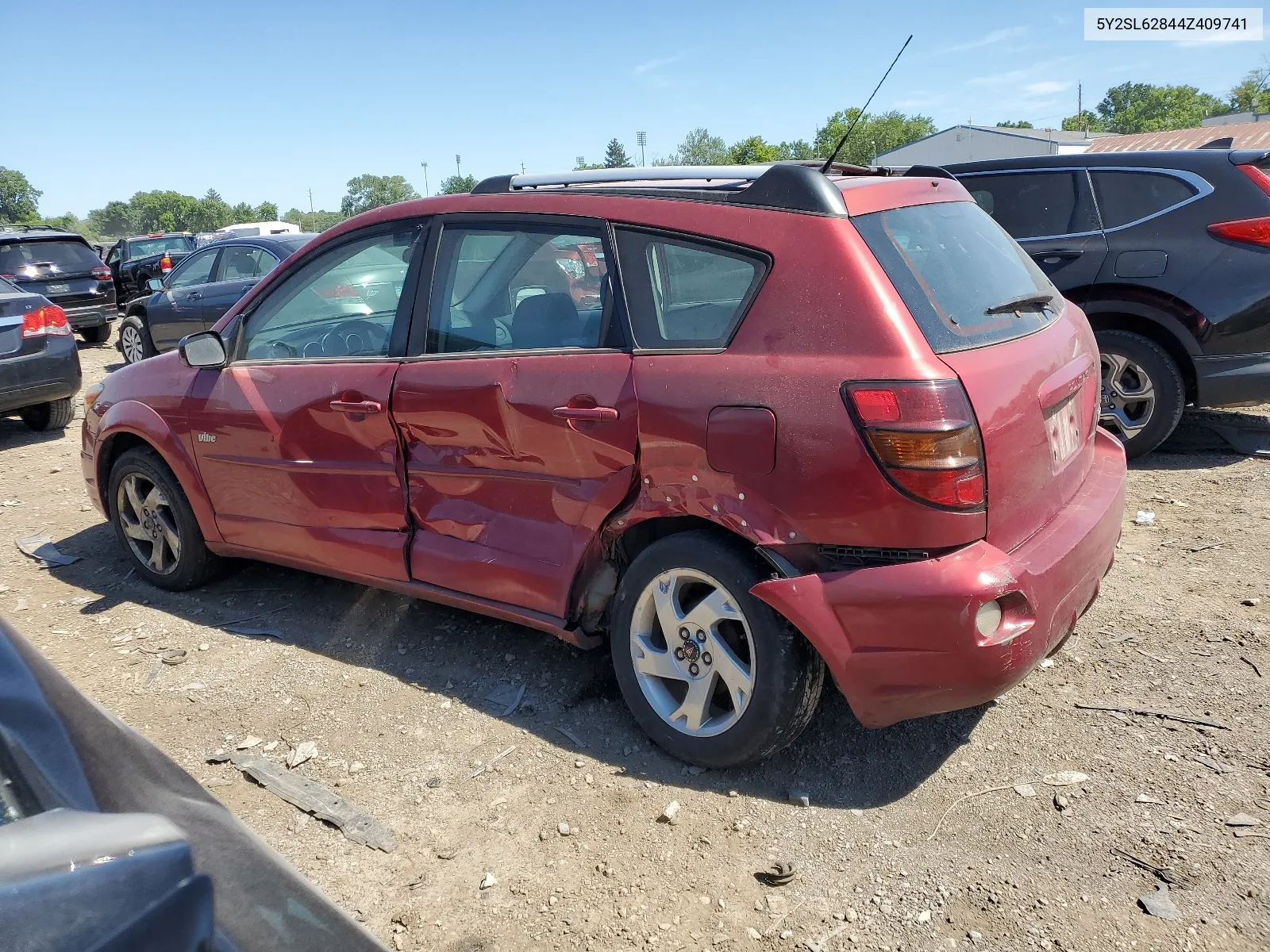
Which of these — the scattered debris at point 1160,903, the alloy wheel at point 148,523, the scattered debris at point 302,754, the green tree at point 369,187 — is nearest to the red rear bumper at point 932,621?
the scattered debris at point 1160,903

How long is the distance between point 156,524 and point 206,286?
681 cm

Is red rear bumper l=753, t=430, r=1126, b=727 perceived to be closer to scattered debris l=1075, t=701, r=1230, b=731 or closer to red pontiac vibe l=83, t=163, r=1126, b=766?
red pontiac vibe l=83, t=163, r=1126, b=766

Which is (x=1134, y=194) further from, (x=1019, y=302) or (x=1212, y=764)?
(x=1212, y=764)

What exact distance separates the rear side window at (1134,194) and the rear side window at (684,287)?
4.17m

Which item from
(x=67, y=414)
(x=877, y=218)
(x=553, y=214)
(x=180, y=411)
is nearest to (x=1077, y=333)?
(x=877, y=218)

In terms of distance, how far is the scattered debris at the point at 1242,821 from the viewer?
262cm

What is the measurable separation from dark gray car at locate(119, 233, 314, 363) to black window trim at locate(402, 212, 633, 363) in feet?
23.0

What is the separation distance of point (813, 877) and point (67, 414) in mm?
8868

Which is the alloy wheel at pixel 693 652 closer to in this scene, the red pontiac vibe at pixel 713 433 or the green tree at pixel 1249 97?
the red pontiac vibe at pixel 713 433

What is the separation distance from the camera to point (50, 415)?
894 centimetres

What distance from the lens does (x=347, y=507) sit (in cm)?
383

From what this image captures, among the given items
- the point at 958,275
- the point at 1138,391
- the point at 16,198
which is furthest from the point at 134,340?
the point at 16,198

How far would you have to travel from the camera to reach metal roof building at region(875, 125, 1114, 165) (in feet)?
176

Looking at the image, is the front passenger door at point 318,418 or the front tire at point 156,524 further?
the front tire at point 156,524
